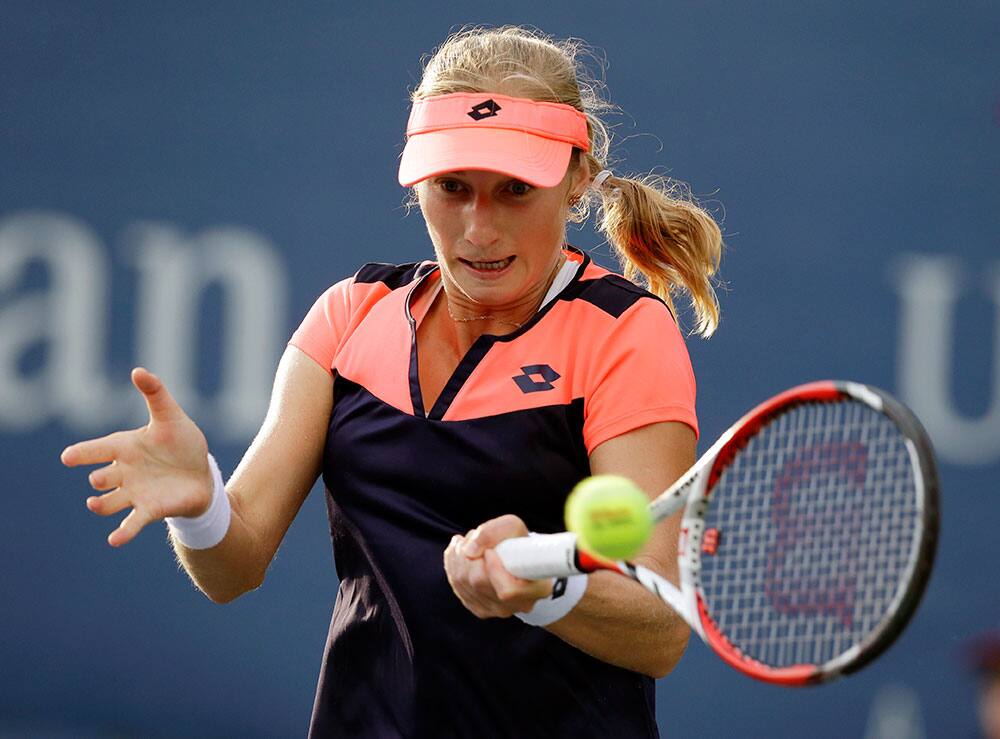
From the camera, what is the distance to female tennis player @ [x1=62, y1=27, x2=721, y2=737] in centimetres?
211

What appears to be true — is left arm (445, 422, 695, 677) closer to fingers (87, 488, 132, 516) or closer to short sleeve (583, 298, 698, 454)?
short sleeve (583, 298, 698, 454)

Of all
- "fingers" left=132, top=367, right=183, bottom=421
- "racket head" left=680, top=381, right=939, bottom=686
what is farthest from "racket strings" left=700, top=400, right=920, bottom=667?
"fingers" left=132, top=367, right=183, bottom=421

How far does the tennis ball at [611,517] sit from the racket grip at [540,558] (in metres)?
0.07

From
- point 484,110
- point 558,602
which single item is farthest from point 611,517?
point 484,110

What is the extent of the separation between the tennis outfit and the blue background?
2263 mm

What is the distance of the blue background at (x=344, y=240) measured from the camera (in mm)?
4445

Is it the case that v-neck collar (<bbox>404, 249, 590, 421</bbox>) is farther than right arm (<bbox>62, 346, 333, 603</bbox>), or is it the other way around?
v-neck collar (<bbox>404, 249, 590, 421</bbox>)

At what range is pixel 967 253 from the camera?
4453 millimetres

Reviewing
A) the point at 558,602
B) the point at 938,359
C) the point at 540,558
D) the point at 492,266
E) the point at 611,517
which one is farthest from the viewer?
the point at 938,359

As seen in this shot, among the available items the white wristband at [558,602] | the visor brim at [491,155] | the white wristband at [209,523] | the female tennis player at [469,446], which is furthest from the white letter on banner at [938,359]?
the white wristband at [209,523]

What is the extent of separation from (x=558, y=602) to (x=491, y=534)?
15 cm

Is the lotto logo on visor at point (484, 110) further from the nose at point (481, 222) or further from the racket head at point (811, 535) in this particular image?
the racket head at point (811, 535)

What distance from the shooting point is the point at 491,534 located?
1938 millimetres

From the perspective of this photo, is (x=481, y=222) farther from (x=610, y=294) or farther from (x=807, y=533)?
(x=807, y=533)
